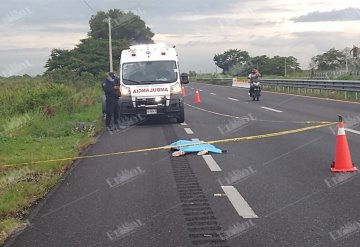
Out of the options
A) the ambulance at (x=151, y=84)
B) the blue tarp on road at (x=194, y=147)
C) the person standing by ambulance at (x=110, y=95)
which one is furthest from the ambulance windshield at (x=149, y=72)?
the blue tarp on road at (x=194, y=147)

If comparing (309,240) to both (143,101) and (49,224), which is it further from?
(143,101)

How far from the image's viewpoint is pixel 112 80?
15844mm

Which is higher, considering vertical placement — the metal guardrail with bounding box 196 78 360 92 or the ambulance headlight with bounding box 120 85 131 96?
the ambulance headlight with bounding box 120 85 131 96

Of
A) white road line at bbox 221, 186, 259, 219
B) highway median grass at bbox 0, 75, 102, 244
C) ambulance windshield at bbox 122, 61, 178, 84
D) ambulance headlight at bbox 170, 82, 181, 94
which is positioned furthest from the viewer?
ambulance windshield at bbox 122, 61, 178, 84

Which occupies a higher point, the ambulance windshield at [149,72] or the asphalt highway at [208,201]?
the ambulance windshield at [149,72]

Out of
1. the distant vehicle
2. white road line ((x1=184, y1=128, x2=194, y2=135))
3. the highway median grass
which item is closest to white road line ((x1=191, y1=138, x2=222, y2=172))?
the highway median grass

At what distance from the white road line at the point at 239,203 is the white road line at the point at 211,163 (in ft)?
4.44

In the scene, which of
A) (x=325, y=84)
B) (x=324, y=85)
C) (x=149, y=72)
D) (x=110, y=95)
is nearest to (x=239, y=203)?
(x=110, y=95)

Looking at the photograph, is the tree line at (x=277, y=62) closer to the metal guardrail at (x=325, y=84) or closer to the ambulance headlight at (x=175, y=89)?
the metal guardrail at (x=325, y=84)

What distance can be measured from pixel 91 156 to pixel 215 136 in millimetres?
3801

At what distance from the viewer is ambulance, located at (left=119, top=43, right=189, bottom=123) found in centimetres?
1590

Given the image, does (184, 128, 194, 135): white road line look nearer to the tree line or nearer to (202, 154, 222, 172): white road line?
(202, 154, 222, 172): white road line

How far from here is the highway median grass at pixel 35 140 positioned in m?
6.48

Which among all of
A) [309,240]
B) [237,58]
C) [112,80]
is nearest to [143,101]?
[112,80]
